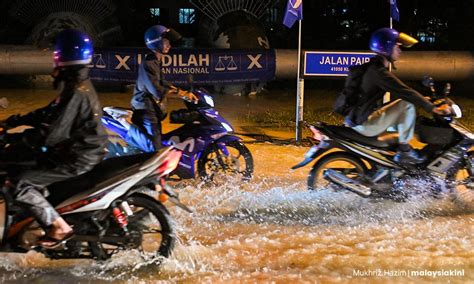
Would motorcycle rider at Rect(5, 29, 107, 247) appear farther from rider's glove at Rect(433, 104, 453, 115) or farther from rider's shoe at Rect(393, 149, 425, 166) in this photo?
rider's glove at Rect(433, 104, 453, 115)

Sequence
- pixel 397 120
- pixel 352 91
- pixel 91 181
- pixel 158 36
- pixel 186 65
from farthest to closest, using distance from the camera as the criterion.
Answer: pixel 186 65 < pixel 158 36 < pixel 352 91 < pixel 397 120 < pixel 91 181

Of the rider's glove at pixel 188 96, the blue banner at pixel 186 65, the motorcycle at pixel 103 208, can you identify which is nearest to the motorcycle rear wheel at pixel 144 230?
the motorcycle at pixel 103 208

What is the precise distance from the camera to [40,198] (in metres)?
4.32

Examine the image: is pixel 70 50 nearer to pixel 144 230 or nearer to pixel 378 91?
pixel 144 230

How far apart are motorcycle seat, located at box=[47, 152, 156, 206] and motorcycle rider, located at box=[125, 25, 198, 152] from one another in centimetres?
219

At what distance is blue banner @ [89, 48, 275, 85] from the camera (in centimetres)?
1288

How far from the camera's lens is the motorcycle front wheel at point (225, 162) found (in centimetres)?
714

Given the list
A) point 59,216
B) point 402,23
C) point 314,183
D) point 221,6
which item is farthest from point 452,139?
point 402,23

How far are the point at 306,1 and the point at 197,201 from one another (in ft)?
69.3

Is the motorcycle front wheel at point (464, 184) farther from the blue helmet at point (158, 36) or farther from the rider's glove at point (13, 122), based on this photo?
the rider's glove at point (13, 122)

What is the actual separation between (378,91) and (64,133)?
3271 mm

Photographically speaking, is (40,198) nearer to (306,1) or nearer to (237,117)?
(237,117)

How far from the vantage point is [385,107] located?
20.4ft

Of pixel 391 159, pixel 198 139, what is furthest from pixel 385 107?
pixel 198 139
